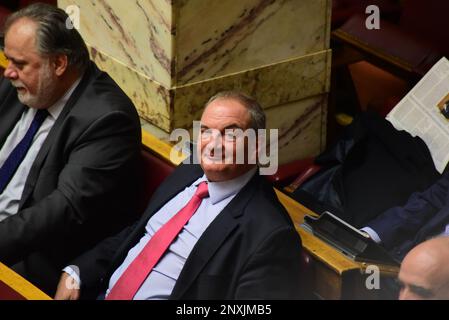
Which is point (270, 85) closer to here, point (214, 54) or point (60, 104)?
point (214, 54)

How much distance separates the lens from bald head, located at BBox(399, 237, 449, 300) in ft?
5.88

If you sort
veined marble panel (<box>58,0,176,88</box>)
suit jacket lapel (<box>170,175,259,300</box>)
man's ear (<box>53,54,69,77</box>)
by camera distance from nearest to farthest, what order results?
suit jacket lapel (<box>170,175,259,300</box>) → man's ear (<box>53,54,69,77</box>) → veined marble panel (<box>58,0,176,88</box>)

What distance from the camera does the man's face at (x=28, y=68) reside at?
2211 millimetres

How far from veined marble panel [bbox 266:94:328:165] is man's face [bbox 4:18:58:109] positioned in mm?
818

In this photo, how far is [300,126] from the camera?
2.93 m

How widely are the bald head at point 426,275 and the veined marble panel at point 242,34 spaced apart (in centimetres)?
104

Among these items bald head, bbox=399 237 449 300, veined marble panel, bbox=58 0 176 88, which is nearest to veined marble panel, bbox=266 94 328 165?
veined marble panel, bbox=58 0 176 88

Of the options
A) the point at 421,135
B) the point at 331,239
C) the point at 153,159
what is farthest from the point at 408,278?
the point at 421,135

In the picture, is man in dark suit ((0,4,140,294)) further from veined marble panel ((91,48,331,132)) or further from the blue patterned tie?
veined marble panel ((91,48,331,132))

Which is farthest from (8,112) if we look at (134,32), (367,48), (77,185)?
(367,48)

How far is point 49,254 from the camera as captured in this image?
2221mm

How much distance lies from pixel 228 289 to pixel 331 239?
29 centimetres

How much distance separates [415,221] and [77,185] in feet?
2.85

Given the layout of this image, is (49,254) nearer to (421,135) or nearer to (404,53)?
(421,135)
